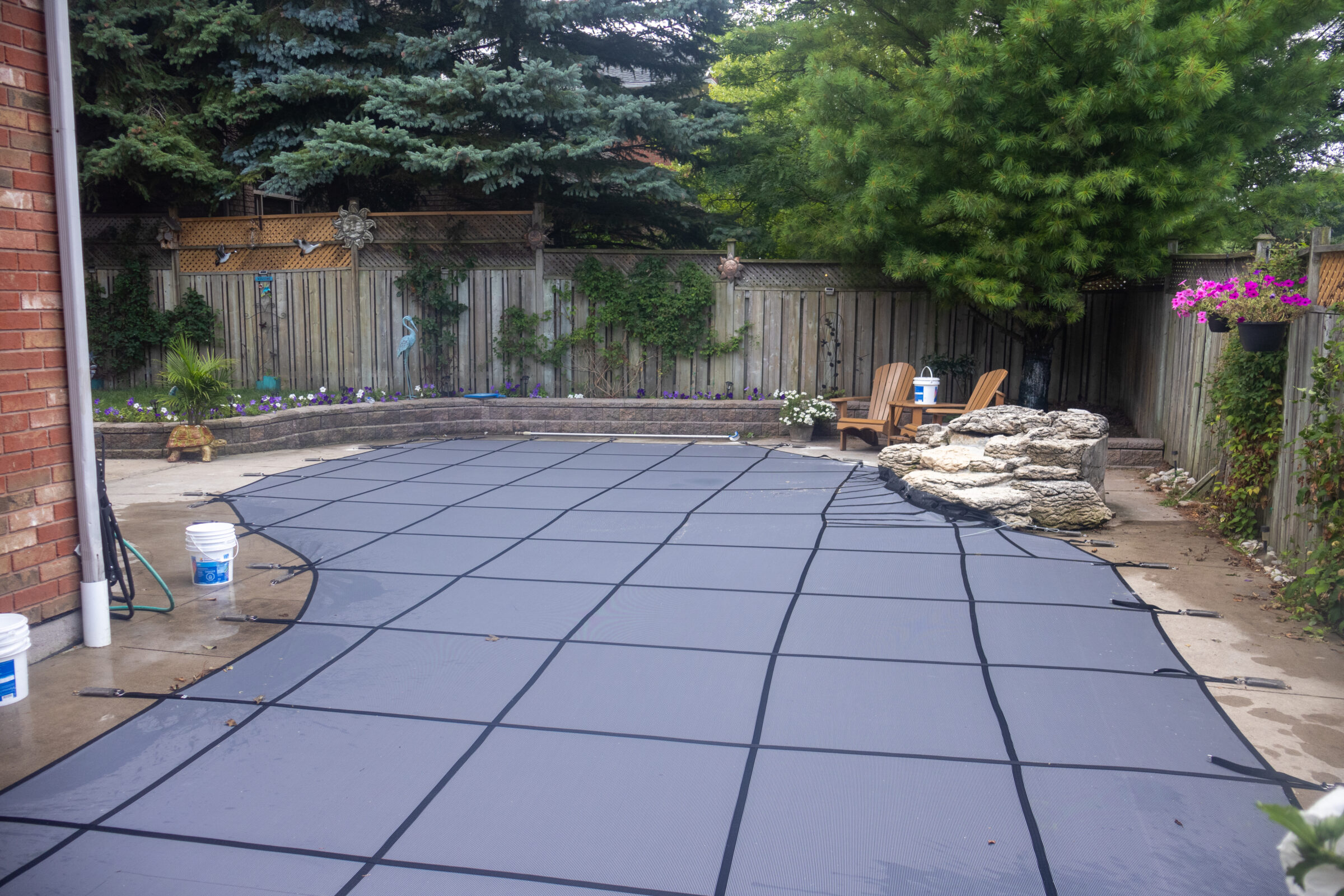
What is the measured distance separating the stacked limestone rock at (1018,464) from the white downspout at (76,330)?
427 centimetres

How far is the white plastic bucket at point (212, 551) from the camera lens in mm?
3918

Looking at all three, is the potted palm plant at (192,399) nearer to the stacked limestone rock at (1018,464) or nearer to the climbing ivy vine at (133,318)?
the climbing ivy vine at (133,318)

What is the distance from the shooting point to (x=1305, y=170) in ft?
32.6

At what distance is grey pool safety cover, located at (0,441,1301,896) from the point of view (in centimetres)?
198

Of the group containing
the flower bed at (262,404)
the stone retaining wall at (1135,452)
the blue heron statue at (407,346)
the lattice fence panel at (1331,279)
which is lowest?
the stone retaining wall at (1135,452)

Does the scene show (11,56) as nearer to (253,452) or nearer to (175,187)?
(253,452)

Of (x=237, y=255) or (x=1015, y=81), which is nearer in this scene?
(x=1015, y=81)

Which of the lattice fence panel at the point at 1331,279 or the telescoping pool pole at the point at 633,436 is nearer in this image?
the lattice fence panel at the point at 1331,279

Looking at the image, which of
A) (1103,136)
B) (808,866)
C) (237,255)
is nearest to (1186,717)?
(808,866)

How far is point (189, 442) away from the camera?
712 cm

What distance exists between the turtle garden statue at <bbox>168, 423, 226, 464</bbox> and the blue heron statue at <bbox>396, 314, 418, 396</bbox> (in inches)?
80.3

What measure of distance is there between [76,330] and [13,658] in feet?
3.80

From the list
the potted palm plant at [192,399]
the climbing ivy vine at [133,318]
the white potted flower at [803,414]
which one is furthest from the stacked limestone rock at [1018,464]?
the climbing ivy vine at [133,318]

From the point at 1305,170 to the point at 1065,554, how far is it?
8.11 meters
